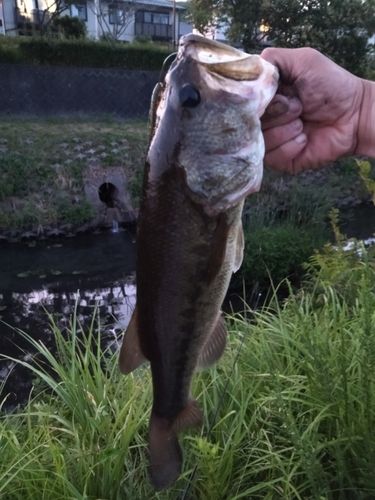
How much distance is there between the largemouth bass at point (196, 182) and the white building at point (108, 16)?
26884mm

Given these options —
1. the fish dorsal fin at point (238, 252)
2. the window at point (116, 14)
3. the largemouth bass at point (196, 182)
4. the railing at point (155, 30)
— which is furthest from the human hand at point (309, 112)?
the railing at point (155, 30)

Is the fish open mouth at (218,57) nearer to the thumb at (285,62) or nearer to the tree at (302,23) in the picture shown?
the thumb at (285,62)

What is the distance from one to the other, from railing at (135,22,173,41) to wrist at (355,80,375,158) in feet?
114

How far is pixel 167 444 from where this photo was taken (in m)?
1.83

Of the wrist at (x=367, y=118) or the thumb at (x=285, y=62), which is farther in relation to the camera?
the wrist at (x=367, y=118)

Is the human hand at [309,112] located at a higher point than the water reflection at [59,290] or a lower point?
higher

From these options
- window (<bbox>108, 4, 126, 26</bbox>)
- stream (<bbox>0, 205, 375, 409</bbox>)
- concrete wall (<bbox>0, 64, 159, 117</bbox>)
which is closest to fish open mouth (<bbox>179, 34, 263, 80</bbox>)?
stream (<bbox>0, 205, 375, 409</bbox>)

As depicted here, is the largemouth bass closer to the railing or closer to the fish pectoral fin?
the fish pectoral fin

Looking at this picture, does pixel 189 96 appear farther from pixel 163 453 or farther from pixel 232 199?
pixel 163 453

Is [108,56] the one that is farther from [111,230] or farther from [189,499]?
[189,499]

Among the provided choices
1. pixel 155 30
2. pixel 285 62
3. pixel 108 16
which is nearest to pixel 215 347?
pixel 285 62

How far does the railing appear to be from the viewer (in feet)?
114

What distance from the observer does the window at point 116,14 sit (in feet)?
98.2

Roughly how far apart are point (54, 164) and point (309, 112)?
11.1 meters
